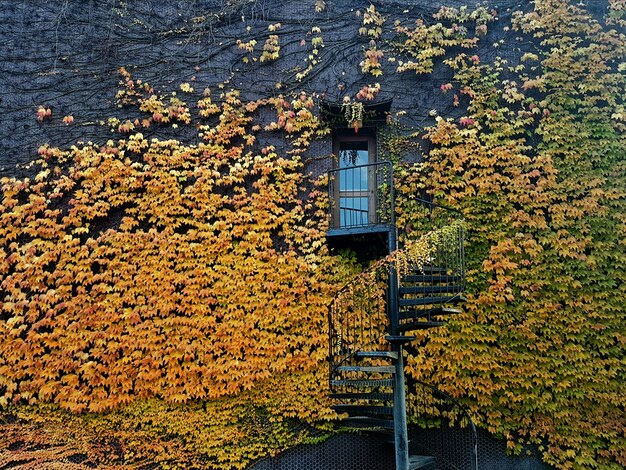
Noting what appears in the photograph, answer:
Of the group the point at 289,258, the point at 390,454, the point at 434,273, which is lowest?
the point at 390,454

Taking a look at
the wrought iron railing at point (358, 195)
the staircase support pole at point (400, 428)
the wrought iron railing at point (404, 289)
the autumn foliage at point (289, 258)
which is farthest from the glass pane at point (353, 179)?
the staircase support pole at point (400, 428)

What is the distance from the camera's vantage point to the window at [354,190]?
7.75 metres

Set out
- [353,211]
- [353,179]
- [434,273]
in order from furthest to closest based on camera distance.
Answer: [353,179] < [353,211] < [434,273]

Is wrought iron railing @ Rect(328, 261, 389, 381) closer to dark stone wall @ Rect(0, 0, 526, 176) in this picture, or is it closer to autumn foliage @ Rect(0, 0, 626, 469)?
autumn foliage @ Rect(0, 0, 626, 469)

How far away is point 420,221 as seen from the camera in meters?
7.43

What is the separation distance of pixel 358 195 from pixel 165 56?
409 centimetres

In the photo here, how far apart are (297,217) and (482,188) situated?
277cm

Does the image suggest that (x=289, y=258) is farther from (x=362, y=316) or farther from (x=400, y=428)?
(x=400, y=428)

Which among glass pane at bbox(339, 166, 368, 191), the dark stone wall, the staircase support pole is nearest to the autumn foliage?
the dark stone wall

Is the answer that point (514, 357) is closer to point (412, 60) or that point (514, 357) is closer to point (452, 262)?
point (452, 262)

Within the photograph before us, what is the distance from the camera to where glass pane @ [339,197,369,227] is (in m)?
7.73

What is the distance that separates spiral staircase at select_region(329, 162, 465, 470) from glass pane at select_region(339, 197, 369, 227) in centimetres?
26

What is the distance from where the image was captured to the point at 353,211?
7.78 m

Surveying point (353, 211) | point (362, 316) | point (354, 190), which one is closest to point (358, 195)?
point (354, 190)
